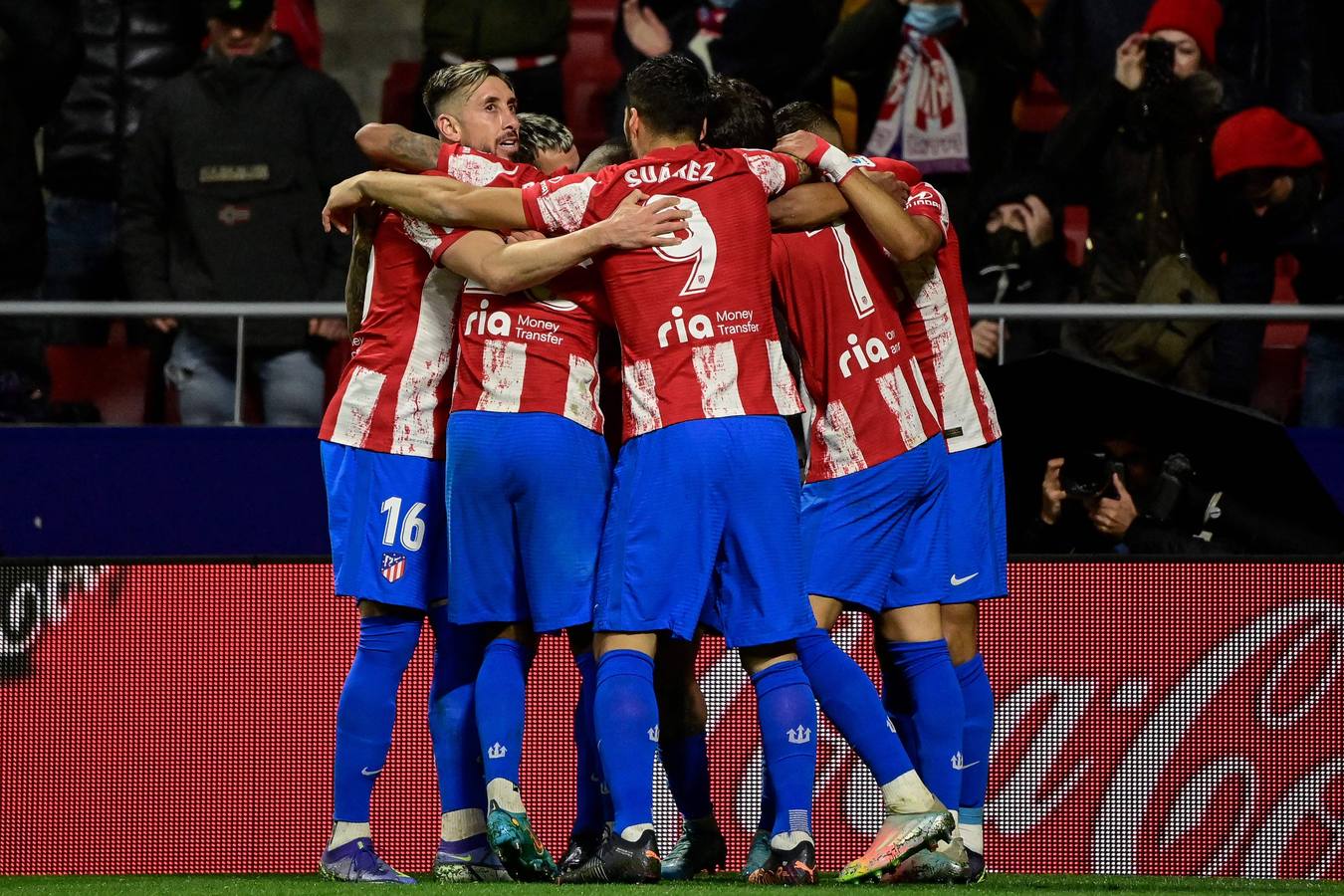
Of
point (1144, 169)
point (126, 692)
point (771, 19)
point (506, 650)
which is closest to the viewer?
point (506, 650)

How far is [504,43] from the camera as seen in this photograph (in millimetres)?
8891

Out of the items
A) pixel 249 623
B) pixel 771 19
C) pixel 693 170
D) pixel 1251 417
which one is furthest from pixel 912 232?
pixel 771 19

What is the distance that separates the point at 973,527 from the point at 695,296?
1176 millimetres

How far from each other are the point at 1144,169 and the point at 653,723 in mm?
4123

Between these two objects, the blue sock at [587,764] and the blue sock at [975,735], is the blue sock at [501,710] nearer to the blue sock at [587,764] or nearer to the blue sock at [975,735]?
the blue sock at [587,764]

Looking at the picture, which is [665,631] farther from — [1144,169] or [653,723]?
[1144,169]

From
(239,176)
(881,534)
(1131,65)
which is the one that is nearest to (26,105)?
(239,176)

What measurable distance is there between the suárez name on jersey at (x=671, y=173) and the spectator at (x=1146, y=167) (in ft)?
10.1

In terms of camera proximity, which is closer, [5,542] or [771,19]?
[5,542]

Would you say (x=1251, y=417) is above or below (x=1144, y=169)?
below

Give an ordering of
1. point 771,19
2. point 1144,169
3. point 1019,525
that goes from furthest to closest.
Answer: point 771,19
point 1144,169
point 1019,525

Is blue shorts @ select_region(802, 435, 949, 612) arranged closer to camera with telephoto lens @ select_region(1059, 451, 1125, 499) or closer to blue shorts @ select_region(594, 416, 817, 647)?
blue shorts @ select_region(594, 416, 817, 647)

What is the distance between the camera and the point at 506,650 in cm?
521

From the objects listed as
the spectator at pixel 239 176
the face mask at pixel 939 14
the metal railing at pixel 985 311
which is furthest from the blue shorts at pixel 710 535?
the face mask at pixel 939 14
